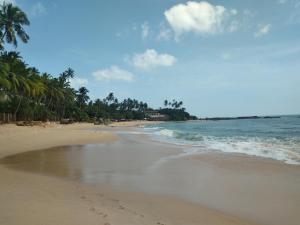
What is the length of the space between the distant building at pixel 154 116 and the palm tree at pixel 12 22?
4844 inches

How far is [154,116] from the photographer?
171 meters

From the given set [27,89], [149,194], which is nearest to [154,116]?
[27,89]

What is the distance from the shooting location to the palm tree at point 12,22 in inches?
1566

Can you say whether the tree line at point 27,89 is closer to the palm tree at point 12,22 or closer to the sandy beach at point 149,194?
the palm tree at point 12,22

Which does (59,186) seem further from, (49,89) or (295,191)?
(49,89)

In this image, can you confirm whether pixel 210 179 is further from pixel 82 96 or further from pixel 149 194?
pixel 82 96

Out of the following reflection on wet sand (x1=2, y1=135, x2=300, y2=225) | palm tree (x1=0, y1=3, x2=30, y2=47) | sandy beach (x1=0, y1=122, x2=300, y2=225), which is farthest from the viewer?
palm tree (x1=0, y1=3, x2=30, y2=47)

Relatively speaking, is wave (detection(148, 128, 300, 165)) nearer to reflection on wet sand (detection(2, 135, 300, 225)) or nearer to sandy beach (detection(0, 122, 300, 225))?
reflection on wet sand (detection(2, 135, 300, 225))

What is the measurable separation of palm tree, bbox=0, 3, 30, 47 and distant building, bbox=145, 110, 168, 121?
123045mm

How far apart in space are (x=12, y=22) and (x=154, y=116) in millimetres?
132964

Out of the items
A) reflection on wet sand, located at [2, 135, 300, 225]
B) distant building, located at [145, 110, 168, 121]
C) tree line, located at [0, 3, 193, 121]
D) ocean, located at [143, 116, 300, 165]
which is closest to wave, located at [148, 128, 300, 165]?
ocean, located at [143, 116, 300, 165]

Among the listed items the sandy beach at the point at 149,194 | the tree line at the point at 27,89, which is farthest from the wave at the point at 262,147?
the tree line at the point at 27,89

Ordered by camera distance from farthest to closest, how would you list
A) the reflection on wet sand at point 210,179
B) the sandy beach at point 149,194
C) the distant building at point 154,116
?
the distant building at point 154,116
the reflection on wet sand at point 210,179
the sandy beach at point 149,194

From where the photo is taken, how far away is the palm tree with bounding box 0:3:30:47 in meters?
39.8
